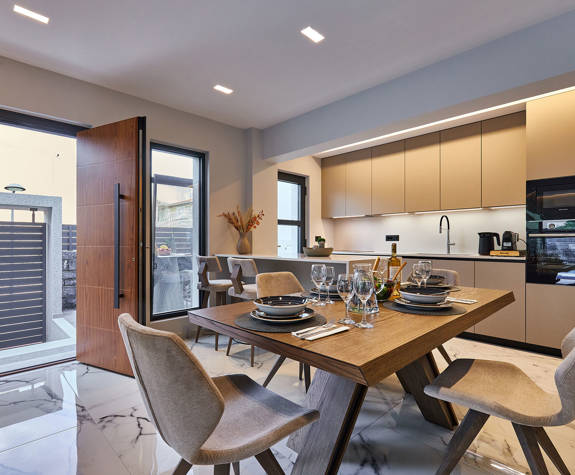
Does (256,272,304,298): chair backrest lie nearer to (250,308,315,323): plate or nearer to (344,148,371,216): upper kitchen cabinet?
(250,308,315,323): plate

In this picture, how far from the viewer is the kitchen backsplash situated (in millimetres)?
3766

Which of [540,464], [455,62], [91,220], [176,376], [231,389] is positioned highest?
[455,62]

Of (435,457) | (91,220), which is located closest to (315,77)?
(91,220)

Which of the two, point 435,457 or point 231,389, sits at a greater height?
point 231,389

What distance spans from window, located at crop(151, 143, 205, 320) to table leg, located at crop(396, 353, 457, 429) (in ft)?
8.69

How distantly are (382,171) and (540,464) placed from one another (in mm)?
A: 3819

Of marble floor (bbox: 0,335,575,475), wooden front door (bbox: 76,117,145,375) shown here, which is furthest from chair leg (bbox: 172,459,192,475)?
wooden front door (bbox: 76,117,145,375)

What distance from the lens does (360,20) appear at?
2.16 metres

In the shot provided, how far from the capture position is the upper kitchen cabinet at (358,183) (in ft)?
15.4

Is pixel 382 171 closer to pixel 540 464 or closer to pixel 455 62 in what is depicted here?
pixel 455 62

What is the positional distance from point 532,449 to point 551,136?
282 cm

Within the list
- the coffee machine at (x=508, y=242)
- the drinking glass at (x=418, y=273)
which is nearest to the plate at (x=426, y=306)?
the drinking glass at (x=418, y=273)

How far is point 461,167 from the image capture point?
3805mm

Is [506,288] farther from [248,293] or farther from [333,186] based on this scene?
[333,186]
